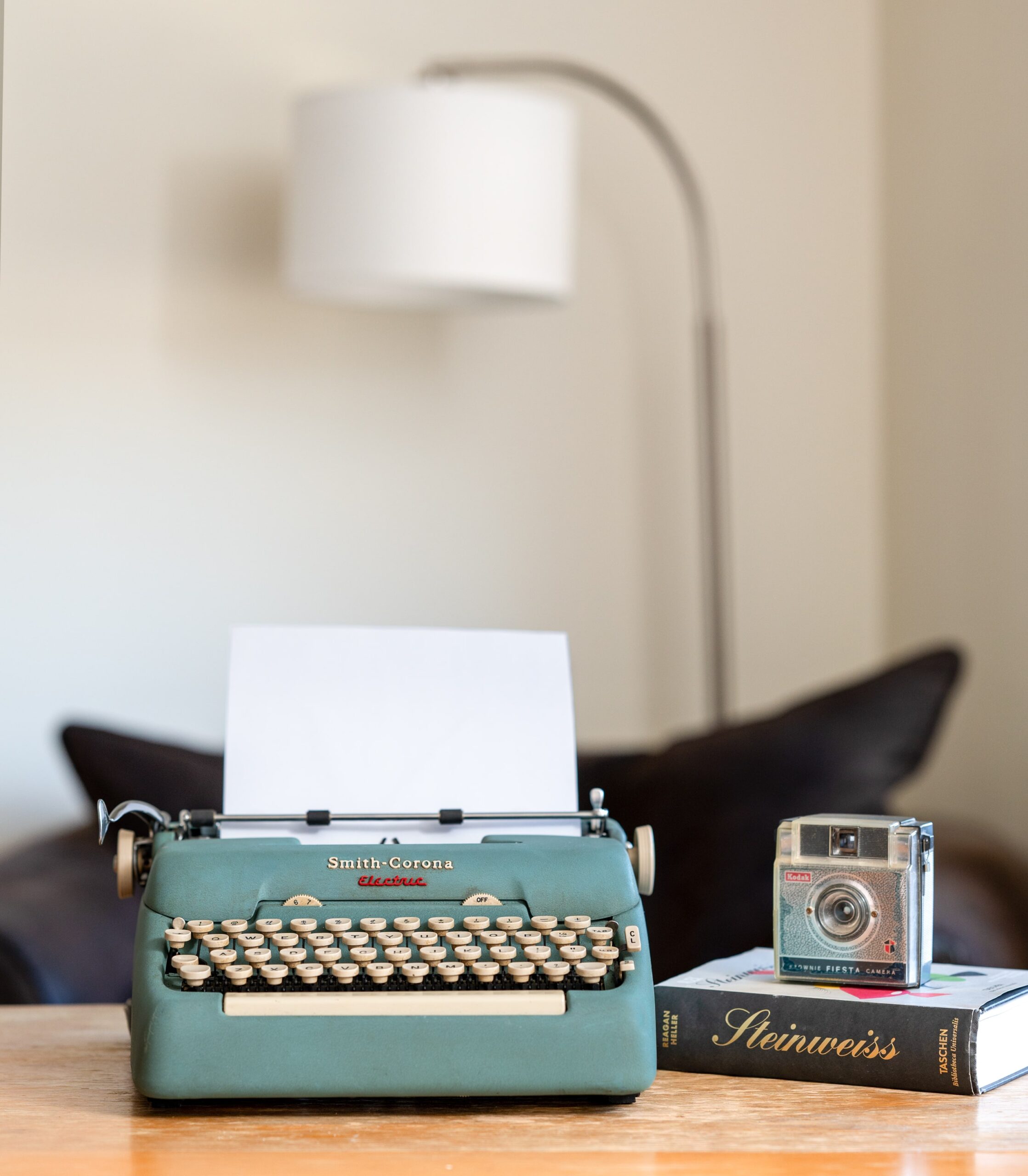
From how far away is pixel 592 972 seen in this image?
888 millimetres

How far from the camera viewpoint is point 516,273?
200cm

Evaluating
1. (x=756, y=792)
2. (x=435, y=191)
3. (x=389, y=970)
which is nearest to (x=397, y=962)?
(x=389, y=970)

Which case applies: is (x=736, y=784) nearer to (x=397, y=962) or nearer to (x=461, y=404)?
(x=397, y=962)

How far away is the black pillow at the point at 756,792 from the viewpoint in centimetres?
164

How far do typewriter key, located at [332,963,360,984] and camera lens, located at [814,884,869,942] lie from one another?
318 millimetres

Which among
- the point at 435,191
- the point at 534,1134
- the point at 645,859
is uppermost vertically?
the point at 435,191

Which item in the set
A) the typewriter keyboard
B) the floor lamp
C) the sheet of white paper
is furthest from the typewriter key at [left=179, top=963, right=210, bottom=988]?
the floor lamp

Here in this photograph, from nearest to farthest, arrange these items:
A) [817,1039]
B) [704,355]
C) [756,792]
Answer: [817,1039], [756,792], [704,355]

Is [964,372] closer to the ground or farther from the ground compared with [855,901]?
farther from the ground

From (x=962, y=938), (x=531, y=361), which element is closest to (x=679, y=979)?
(x=962, y=938)

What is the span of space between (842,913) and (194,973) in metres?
0.42

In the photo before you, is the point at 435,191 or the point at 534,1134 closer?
the point at 534,1134

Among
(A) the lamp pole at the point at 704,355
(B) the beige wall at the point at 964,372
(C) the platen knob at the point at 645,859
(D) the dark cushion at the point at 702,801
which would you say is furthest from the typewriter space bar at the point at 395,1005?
(B) the beige wall at the point at 964,372

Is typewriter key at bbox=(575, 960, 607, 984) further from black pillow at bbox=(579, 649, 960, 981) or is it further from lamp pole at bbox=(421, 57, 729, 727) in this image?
lamp pole at bbox=(421, 57, 729, 727)
